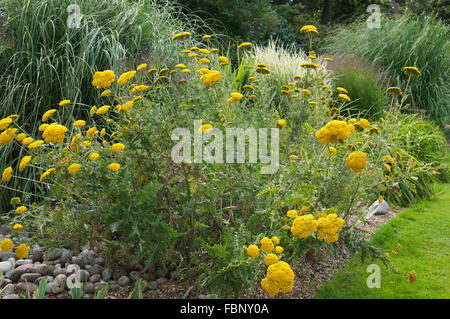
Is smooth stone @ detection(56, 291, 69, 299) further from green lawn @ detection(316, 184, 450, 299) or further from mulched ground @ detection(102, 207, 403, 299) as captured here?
green lawn @ detection(316, 184, 450, 299)

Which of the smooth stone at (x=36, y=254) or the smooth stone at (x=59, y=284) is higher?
the smooth stone at (x=36, y=254)

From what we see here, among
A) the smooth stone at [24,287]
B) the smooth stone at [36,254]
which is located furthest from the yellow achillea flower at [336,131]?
the smooth stone at [36,254]

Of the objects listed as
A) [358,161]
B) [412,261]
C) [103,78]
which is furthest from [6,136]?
[412,261]

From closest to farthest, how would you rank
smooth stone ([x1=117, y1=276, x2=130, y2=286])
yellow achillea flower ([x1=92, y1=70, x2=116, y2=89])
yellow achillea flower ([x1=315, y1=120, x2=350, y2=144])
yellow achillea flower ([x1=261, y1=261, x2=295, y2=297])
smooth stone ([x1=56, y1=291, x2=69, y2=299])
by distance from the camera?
yellow achillea flower ([x1=261, y1=261, x2=295, y2=297])
yellow achillea flower ([x1=315, y1=120, x2=350, y2=144])
yellow achillea flower ([x1=92, y1=70, x2=116, y2=89])
smooth stone ([x1=56, y1=291, x2=69, y2=299])
smooth stone ([x1=117, y1=276, x2=130, y2=286])

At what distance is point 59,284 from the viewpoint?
2092 millimetres

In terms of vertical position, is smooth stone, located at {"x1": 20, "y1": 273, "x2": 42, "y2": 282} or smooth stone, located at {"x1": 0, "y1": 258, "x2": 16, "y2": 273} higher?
smooth stone, located at {"x1": 0, "y1": 258, "x2": 16, "y2": 273}

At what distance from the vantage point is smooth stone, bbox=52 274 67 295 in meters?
2.07

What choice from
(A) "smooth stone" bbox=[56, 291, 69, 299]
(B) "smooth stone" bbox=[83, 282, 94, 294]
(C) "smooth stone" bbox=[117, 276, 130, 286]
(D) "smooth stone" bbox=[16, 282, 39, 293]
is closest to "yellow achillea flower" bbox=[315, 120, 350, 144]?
(C) "smooth stone" bbox=[117, 276, 130, 286]

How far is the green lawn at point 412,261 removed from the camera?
2309 millimetres

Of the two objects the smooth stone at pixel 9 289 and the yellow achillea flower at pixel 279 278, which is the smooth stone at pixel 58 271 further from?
the yellow achillea flower at pixel 279 278

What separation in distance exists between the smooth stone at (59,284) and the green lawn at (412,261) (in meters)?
1.41

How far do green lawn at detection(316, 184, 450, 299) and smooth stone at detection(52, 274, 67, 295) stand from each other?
1409 mm

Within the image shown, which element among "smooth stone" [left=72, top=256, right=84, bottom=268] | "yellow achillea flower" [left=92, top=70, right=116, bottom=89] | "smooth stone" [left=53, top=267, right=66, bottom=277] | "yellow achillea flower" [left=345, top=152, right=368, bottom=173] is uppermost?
"yellow achillea flower" [left=92, top=70, right=116, bottom=89]

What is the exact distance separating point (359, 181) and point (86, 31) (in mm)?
2906
